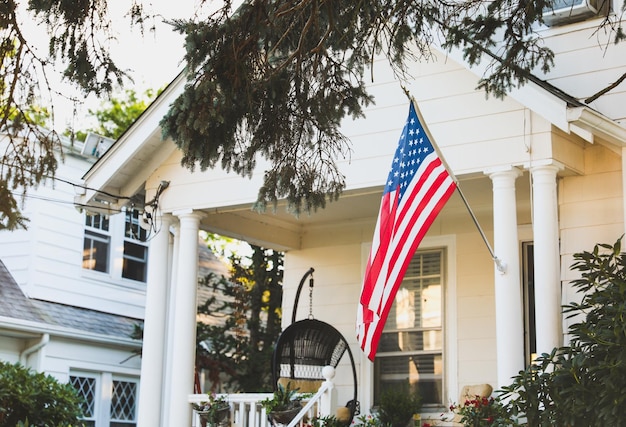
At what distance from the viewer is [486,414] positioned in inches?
349

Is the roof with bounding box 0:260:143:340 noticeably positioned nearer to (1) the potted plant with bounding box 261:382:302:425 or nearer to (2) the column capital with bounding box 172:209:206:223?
(2) the column capital with bounding box 172:209:206:223

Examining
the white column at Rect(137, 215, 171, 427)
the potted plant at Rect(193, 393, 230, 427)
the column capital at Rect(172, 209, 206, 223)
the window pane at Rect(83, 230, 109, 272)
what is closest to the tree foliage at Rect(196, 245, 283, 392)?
the window pane at Rect(83, 230, 109, 272)

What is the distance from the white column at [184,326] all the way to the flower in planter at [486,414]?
313cm

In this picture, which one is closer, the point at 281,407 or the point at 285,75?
the point at 285,75

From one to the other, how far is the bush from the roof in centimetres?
165

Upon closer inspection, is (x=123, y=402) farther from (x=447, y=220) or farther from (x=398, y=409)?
(x=447, y=220)

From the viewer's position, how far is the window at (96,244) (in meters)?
17.0

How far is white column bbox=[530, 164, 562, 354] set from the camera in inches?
356

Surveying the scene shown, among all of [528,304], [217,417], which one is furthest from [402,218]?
[217,417]

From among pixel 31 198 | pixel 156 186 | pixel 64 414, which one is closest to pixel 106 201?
pixel 156 186

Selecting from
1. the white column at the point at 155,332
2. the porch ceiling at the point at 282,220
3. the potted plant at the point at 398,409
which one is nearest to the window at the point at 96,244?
the porch ceiling at the point at 282,220

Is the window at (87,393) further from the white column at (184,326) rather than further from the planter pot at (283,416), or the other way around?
the planter pot at (283,416)

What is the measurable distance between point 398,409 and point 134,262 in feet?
25.6

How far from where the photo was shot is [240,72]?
8125 mm
